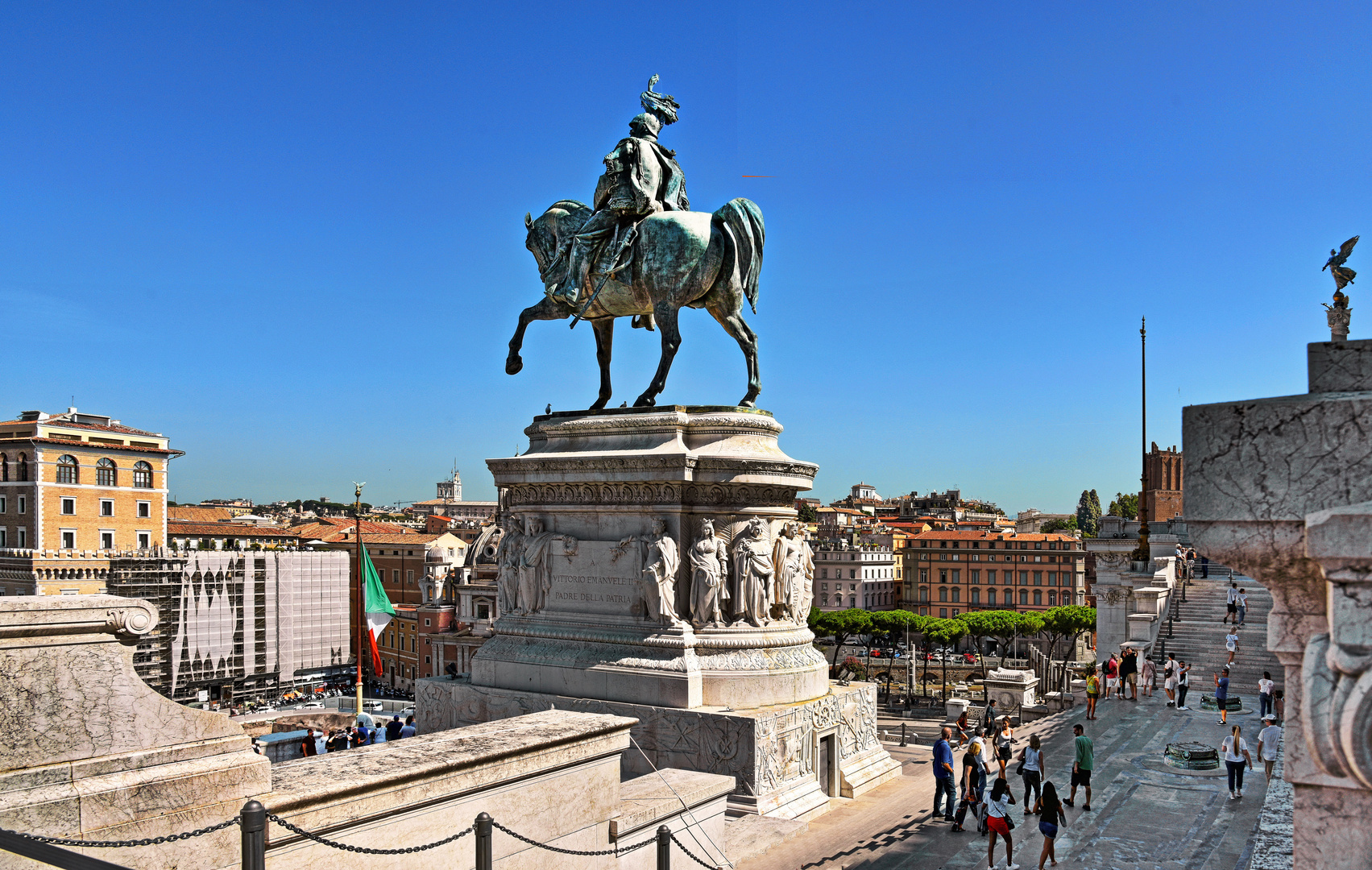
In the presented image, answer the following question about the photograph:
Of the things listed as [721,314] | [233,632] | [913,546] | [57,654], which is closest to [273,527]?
[233,632]

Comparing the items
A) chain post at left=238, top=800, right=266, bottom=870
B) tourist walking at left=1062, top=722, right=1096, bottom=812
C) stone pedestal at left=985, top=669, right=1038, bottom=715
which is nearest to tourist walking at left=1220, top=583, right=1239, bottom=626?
stone pedestal at left=985, top=669, right=1038, bottom=715

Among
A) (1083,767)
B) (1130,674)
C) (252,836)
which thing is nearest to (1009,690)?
(1130,674)

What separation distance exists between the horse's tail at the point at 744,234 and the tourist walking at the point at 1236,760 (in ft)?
29.7

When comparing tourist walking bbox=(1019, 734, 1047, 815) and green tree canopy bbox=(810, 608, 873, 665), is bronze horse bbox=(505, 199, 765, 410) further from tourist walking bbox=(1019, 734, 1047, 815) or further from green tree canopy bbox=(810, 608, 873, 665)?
green tree canopy bbox=(810, 608, 873, 665)

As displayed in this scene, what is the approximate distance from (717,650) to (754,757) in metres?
1.72

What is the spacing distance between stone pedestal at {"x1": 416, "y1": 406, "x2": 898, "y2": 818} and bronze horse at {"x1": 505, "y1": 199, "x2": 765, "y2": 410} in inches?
49.7

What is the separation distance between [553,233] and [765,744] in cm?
907

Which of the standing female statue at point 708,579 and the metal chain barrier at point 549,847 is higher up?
the standing female statue at point 708,579

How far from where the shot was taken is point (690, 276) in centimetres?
1543

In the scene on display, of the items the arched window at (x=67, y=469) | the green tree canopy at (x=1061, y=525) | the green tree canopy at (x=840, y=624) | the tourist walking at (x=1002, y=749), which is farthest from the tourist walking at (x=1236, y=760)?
the green tree canopy at (x=1061, y=525)

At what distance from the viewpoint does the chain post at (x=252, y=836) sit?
4.68 meters

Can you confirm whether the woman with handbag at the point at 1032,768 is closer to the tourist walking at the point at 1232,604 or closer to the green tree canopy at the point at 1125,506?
the tourist walking at the point at 1232,604

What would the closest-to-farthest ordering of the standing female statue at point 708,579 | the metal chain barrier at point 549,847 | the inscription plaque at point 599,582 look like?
1. the metal chain barrier at point 549,847
2. the standing female statue at point 708,579
3. the inscription plaque at point 599,582

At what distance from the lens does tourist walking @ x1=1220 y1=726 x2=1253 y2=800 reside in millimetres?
12852
